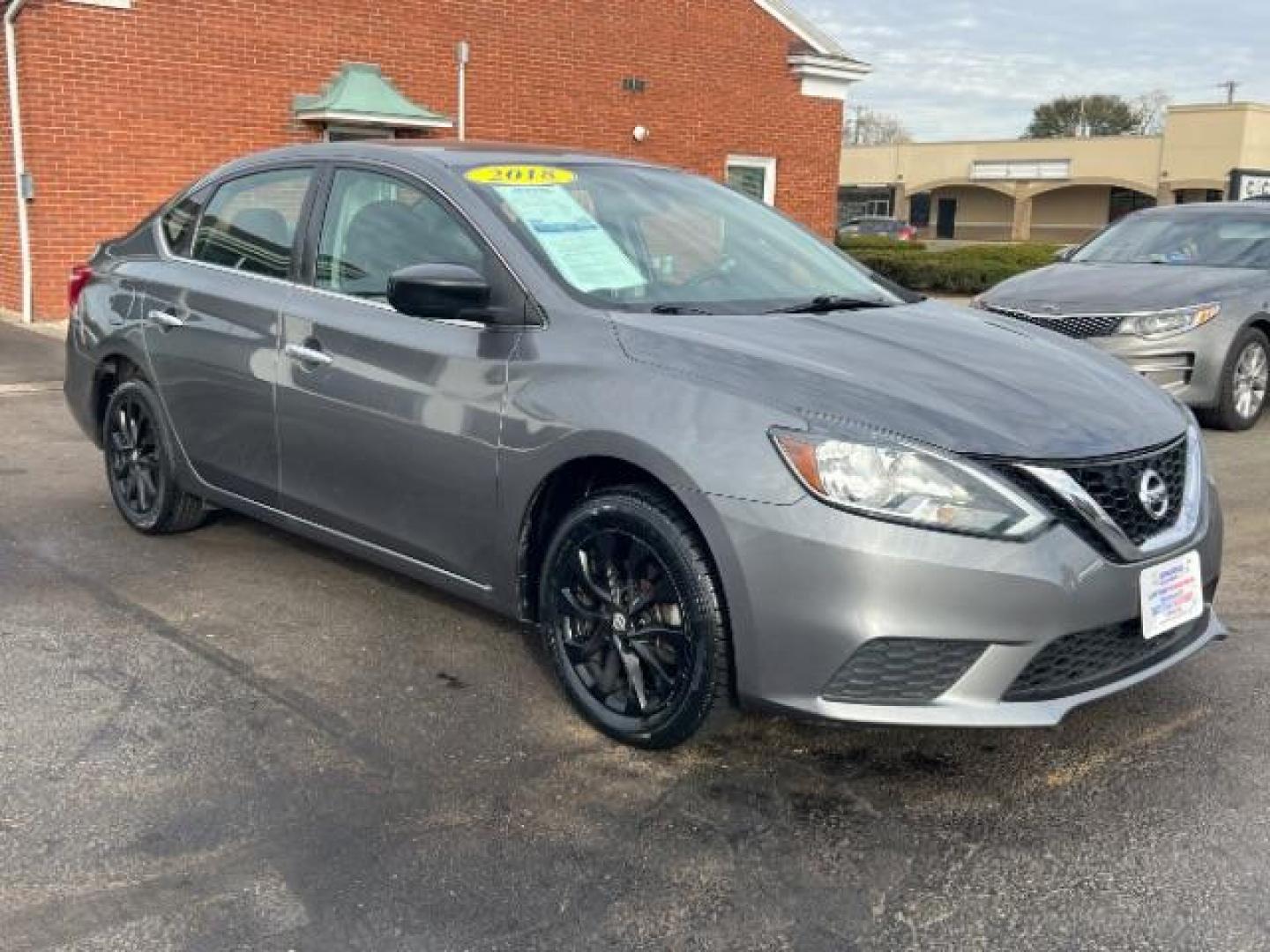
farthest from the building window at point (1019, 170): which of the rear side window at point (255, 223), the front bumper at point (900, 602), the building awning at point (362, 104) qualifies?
the front bumper at point (900, 602)

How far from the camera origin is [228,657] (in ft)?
13.6

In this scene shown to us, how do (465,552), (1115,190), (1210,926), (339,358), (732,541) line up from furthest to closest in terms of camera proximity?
1. (1115,190)
2. (339,358)
3. (465,552)
4. (732,541)
5. (1210,926)

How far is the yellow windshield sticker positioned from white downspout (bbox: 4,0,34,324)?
32.6 ft

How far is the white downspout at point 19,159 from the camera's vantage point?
1209cm

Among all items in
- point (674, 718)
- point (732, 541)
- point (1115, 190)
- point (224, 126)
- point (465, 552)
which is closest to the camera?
point (732, 541)

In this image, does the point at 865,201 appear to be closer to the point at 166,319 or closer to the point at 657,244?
the point at 166,319

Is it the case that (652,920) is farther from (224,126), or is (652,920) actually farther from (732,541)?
(224,126)

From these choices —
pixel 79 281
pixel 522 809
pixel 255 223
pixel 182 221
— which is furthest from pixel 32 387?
pixel 522 809

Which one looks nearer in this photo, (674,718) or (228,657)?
(674,718)

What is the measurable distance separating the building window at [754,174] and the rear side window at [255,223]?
13.5 metres

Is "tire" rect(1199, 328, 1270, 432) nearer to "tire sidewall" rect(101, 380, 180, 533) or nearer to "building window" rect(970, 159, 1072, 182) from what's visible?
"tire sidewall" rect(101, 380, 180, 533)

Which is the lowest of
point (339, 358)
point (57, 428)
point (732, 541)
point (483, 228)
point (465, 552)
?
point (57, 428)

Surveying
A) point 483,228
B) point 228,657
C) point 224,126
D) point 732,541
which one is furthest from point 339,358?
point 224,126

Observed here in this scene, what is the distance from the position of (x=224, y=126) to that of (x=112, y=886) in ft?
39.4
